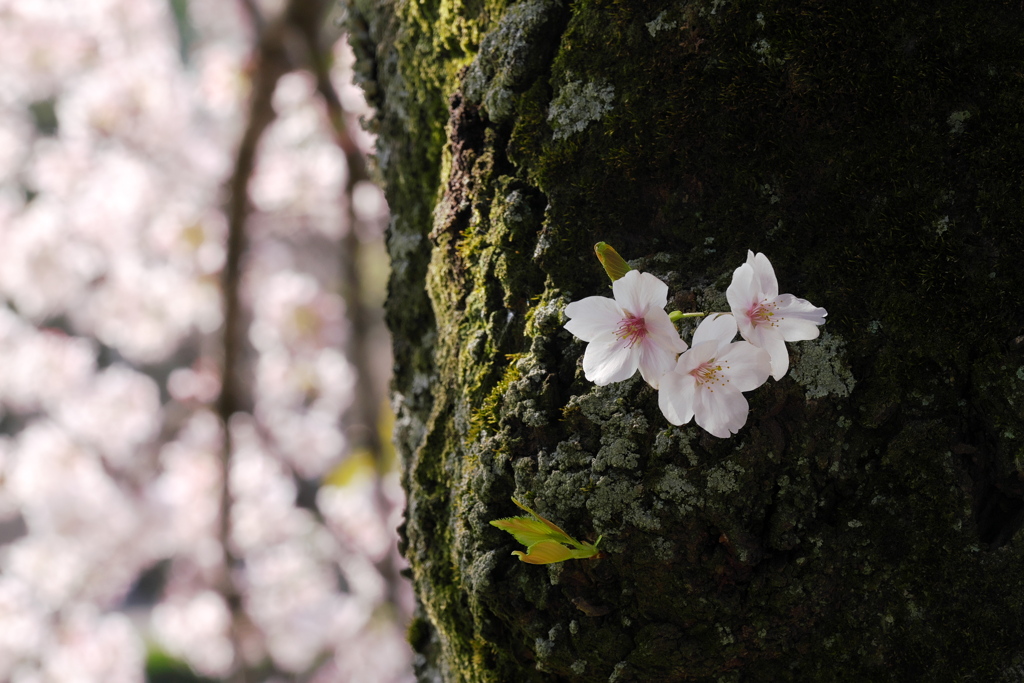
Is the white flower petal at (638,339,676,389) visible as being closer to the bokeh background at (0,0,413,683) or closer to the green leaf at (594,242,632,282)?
the green leaf at (594,242,632,282)

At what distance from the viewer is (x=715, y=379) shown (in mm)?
583

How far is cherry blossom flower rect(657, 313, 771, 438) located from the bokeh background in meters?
3.40

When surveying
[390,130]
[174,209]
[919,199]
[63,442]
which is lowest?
[63,442]

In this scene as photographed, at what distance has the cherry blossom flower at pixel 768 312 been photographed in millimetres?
572

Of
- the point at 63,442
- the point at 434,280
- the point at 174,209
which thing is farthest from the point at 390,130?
the point at 63,442

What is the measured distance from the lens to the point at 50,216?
4613 millimetres

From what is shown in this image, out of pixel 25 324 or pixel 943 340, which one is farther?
pixel 25 324

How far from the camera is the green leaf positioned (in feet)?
2.07

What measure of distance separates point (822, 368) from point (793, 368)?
0.03 m

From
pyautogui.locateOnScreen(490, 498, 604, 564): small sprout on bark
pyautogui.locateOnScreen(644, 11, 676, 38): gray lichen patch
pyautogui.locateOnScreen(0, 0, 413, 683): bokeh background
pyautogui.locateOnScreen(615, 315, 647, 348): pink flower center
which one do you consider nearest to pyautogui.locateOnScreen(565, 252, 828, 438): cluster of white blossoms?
pyautogui.locateOnScreen(615, 315, 647, 348): pink flower center

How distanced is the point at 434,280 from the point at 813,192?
0.45 metres

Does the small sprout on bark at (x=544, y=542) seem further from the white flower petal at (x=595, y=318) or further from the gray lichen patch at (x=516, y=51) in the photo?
the gray lichen patch at (x=516, y=51)

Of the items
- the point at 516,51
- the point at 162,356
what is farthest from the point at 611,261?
the point at 162,356

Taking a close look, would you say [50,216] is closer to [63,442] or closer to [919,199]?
[63,442]
